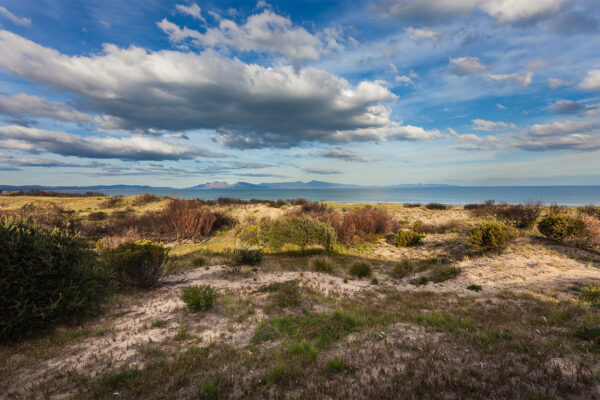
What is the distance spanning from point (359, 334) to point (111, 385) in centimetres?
411

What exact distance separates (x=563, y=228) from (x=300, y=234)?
13.4 m

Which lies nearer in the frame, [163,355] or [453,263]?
[163,355]

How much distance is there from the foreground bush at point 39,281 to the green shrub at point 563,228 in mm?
18927

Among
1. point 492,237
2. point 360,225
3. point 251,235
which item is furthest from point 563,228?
point 251,235

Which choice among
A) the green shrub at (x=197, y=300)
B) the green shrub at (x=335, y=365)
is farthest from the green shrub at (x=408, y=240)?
the green shrub at (x=335, y=365)

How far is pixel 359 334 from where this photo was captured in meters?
4.99

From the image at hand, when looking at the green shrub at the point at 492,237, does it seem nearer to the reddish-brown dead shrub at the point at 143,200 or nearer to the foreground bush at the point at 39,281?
the foreground bush at the point at 39,281

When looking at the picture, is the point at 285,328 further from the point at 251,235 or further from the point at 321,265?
the point at 251,235

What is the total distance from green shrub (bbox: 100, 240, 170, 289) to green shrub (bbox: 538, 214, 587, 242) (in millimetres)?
18183

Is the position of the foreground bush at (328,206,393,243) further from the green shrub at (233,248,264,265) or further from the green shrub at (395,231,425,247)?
the green shrub at (233,248,264,265)

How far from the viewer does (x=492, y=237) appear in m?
12.6

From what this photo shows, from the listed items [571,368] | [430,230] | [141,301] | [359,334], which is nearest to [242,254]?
[141,301]

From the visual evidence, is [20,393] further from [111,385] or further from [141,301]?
[141,301]

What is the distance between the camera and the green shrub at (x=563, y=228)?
11.9 m
